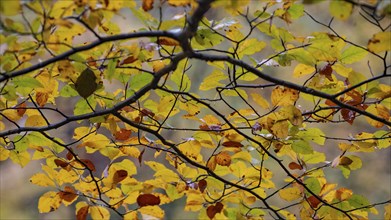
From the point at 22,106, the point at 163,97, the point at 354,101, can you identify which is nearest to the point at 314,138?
the point at 354,101

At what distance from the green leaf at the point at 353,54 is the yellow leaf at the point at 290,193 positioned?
231mm

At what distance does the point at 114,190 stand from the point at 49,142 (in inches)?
5.3

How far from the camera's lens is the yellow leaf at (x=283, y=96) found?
78cm

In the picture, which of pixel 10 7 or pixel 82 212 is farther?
pixel 82 212

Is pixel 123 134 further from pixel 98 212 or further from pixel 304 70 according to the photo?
pixel 304 70

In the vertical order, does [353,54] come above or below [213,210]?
above

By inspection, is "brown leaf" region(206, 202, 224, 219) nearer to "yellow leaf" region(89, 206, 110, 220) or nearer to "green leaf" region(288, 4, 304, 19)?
"yellow leaf" region(89, 206, 110, 220)

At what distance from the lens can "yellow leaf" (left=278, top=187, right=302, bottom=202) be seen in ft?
2.79

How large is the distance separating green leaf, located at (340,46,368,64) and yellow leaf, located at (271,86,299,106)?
0.08 metres

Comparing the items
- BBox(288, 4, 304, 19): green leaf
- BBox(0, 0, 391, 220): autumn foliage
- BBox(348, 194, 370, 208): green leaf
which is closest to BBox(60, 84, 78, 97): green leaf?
BBox(0, 0, 391, 220): autumn foliage

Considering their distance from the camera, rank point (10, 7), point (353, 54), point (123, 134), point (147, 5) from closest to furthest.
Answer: point (10, 7) < point (147, 5) < point (353, 54) < point (123, 134)

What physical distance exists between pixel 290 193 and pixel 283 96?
17cm

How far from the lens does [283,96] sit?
783 mm

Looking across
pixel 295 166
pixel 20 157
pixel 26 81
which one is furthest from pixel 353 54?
pixel 20 157
